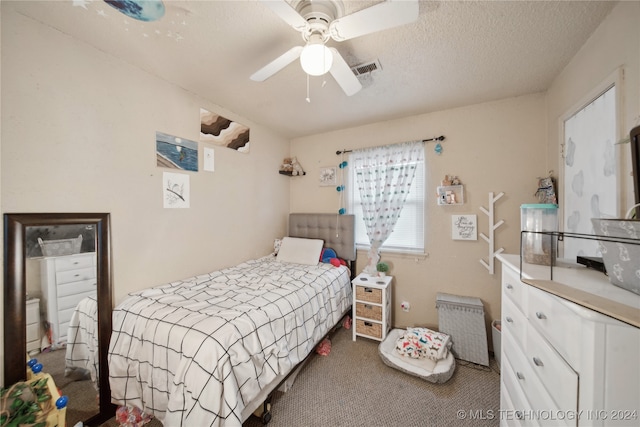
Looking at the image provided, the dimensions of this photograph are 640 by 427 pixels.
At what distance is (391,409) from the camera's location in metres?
1.58

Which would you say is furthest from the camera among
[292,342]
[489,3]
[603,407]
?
[292,342]

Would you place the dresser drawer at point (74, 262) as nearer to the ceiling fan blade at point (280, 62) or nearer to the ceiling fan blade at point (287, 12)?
the ceiling fan blade at point (280, 62)

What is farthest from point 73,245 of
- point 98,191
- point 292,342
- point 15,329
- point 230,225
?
point 292,342

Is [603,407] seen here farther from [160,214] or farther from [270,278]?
[160,214]

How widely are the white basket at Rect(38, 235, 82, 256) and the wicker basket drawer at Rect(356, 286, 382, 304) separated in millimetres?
2339

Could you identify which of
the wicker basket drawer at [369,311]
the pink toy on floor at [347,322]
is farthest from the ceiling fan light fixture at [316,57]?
the pink toy on floor at [347,322]

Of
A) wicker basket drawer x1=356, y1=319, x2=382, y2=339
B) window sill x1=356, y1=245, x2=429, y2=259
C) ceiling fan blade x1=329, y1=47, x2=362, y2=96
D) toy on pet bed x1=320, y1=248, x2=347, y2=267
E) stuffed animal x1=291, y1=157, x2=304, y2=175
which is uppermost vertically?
ceiling fan blade x1=329, y1=47, x2=362, y2=96

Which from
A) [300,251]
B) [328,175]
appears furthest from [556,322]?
[328,175]

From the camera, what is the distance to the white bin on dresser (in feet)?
6.70

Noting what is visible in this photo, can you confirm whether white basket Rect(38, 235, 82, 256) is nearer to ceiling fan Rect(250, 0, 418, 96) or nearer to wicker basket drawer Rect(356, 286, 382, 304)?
ceiling fan Rect(250, 0, 418, 96)

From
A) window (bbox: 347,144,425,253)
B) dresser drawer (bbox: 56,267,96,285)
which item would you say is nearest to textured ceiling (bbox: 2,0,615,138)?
window (bbox: 347,144,425,253)

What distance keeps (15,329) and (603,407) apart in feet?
8.28

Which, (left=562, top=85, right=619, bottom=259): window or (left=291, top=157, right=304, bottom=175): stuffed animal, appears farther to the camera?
(left=291, top=157, right=304, bottom=175): stuffed animal

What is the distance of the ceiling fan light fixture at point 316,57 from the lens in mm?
1143
